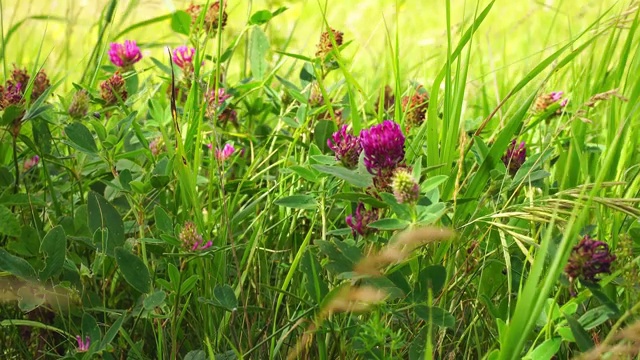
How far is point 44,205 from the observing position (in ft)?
4.50

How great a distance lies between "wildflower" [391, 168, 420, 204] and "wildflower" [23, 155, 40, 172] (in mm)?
846

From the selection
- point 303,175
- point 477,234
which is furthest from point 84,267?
point 477,234

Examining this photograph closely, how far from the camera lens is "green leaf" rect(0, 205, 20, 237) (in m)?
1.28

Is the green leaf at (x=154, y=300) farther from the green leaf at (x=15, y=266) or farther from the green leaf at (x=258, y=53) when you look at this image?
the green leaf at (x=258, y=53)

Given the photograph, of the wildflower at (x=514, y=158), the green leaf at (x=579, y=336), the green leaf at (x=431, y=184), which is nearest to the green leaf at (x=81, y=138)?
the green leaf at (x=431, y=184)

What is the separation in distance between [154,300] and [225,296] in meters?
0.09

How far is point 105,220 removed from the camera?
126cm

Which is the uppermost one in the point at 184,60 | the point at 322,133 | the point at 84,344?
the point at 184,60

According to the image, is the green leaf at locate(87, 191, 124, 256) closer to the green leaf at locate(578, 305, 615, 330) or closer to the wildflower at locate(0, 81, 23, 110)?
the wildflower at locate(0, 81, 23, 110)

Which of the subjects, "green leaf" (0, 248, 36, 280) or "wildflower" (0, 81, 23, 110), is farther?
"wildflower" (0, 81, 23, 110)

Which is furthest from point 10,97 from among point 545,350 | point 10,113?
point 545,350

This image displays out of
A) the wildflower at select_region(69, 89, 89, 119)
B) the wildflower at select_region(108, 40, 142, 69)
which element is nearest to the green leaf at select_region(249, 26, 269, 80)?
the wildflower at select_region(108, 40, 142, 69)

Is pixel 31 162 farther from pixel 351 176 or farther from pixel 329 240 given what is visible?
pixel 351 176

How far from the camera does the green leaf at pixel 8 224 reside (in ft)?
4.20
